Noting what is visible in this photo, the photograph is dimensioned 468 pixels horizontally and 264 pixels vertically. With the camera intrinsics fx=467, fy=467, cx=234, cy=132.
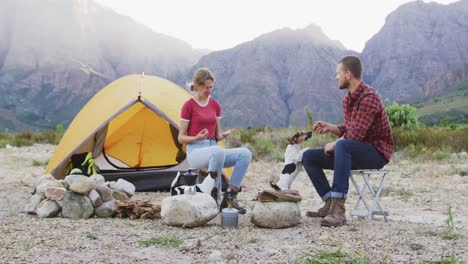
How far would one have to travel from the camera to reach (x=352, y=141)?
4316 millimetres

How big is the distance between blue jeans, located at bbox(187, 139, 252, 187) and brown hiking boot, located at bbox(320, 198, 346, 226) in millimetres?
1122

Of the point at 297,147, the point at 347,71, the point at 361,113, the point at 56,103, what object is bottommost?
the point at 56,103

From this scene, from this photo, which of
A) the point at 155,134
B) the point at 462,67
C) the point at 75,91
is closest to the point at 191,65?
the point at 75,91

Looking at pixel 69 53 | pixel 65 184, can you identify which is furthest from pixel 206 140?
pixel 69 53

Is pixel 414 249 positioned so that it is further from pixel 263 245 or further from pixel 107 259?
pixel 107 259

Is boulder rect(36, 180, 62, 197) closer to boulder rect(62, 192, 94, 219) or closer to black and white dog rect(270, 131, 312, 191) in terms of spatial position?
boulder rect(62, 192, 94, 219)

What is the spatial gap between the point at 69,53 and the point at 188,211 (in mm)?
112542

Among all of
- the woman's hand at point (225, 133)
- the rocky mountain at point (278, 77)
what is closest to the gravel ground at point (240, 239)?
the woman's hand at point (225, 133)

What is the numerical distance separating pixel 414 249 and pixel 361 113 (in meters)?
1.35

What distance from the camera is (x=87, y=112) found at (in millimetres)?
7176

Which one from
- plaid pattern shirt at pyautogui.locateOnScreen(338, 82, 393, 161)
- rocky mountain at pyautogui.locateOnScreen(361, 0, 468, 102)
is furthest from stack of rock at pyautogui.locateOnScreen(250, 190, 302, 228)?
rocky mountain at pyautogui.locateOnScreen(361, 0, 468, 102)

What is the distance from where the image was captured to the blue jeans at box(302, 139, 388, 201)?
4.26 metres

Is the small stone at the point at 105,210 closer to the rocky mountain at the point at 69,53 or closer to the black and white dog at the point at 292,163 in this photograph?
the black and white dog at the point at 292,163

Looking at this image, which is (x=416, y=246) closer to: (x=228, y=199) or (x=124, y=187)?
(x=228, y=199)
